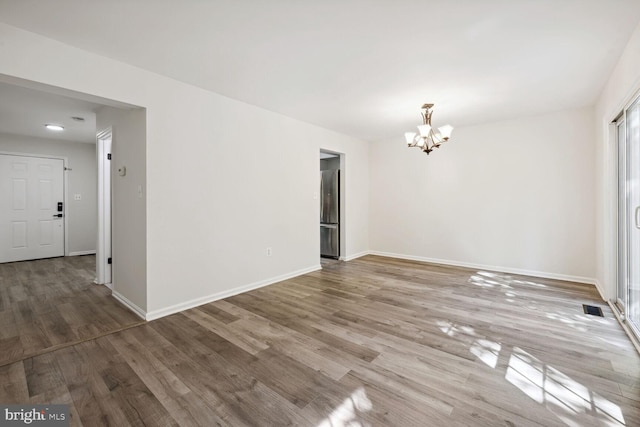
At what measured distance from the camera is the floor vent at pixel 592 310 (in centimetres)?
295

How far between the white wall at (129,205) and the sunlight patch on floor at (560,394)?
11.1 feet

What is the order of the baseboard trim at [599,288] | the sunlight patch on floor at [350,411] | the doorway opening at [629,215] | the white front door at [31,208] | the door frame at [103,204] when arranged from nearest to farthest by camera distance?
the sunlight patch on floor at [350,411]
the doorway opening at [629,215]
the baseboard trim at [599,288]
the door frame at [103,204]
the white front door at [31,208]

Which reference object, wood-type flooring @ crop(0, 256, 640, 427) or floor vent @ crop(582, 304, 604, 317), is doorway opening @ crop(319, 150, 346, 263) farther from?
floor vent @ crop(582, 304, 604, 317)

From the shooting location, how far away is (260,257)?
402cm

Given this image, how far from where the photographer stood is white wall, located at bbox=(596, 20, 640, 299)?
7.65 ft

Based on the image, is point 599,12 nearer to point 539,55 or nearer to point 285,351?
point 539,55

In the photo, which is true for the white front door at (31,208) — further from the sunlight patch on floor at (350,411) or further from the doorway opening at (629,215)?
the doorway opening at (629,215)

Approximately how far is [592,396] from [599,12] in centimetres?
261

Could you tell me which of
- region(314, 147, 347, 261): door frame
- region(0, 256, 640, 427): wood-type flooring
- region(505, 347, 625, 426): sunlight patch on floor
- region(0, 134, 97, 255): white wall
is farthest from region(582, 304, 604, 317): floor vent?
region(0, 134, 97, 255): white wall

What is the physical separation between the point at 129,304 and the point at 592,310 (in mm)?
5178

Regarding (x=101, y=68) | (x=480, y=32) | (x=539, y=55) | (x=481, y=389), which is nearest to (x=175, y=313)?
(x=101, y=68)

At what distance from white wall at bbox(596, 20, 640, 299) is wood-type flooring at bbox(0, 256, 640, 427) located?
53 cm

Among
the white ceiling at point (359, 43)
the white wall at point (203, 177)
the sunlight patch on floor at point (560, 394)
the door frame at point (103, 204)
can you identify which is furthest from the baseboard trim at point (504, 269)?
the door frame at point (103, 204)

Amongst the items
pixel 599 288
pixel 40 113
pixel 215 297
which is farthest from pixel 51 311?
pixel 599 288
